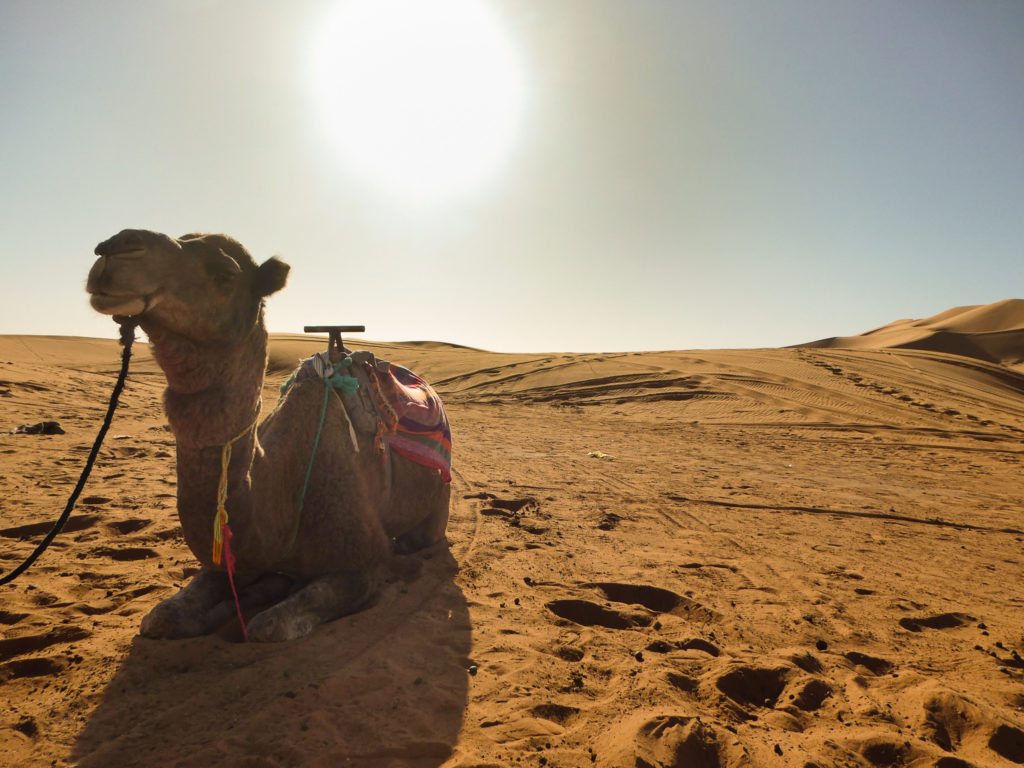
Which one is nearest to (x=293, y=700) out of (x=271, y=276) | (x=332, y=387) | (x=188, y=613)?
(x=188, y=613)

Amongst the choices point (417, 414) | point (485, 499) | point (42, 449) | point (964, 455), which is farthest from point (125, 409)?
point (964, 455)

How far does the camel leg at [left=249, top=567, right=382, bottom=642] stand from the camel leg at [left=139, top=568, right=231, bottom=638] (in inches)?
10.7

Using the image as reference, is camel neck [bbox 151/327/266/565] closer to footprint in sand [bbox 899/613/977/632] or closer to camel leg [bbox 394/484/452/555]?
camel leg [bbox 394/484/452/555]

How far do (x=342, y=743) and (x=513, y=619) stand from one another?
139cm

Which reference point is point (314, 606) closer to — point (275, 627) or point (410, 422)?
point (275, 627)

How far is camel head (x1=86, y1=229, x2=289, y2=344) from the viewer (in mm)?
2135

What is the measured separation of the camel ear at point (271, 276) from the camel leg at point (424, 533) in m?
2.25

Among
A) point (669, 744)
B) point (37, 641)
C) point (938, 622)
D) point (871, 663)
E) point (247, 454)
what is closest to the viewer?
point (669, 744)

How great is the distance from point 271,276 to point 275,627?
1.78 metres

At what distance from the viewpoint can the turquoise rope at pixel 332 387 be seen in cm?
318

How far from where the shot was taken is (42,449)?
23.2ft

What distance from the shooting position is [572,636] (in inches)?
127

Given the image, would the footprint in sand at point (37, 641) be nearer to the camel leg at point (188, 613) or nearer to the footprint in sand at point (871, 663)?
the camel leg at point (188, 613)

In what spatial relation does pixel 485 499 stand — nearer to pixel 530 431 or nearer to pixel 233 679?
pixel 233 679
